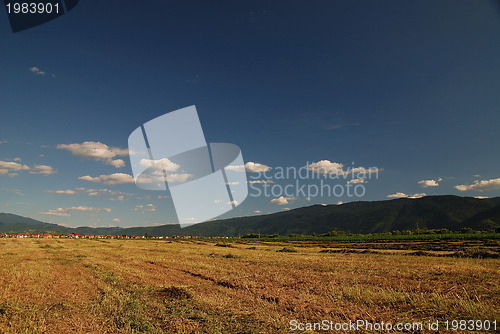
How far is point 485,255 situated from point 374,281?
1996cm

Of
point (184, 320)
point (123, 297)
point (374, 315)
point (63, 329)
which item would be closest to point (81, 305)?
point (123, 297)

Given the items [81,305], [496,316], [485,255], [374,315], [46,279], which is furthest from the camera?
[485,255]

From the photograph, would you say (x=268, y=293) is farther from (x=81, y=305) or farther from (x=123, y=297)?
(x=81, y=305)

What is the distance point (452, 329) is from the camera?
5.63 meters

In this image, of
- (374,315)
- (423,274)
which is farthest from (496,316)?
(423,274)

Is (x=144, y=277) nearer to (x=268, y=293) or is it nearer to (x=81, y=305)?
(x=81, y=305)

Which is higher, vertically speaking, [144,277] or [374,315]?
[374,315]

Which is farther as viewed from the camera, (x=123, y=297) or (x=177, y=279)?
(x=177, y=279)

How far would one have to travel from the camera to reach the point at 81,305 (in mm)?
8266

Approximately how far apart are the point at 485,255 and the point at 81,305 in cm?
3107

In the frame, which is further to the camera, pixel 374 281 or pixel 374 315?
pixel 374 281

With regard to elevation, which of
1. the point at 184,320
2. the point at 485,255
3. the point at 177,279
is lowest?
the point at 485,255

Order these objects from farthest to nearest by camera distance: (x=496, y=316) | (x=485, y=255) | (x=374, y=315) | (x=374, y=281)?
(x=485, y=255)
(x=374, y=281)
(x=374, y=315)
(x=496, y=316)

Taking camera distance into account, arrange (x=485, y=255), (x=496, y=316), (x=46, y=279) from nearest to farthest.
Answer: (x=496, y=316) → (x=46, y=279) → (x=485, y=255)
